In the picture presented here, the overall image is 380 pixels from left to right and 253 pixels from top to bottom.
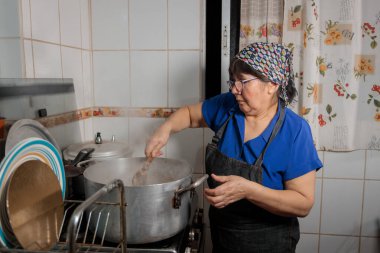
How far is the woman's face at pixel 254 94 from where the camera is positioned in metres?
1.01

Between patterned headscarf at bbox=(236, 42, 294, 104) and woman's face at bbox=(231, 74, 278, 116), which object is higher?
patterned headscarf at bbox=(236, 42, 294, 104)

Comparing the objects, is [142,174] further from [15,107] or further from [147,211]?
[15,107]

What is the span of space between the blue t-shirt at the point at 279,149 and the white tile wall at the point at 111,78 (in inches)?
25.7

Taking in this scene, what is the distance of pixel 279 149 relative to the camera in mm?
1020

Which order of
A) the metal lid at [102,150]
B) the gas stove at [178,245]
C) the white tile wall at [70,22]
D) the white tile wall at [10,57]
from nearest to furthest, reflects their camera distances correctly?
1. the gas stove at [178,245]
2. the white tile wall at [10,57]
3. the metal lid at [102,150]
4. the white tile wall at [70,22]

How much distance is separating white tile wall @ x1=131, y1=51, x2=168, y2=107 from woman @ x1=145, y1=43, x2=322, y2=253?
1.40 feet

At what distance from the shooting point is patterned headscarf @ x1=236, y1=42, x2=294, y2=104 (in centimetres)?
100

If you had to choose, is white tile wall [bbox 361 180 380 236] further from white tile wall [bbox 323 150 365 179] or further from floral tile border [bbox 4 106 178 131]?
floral tile border [bbox 4 106 178 131]

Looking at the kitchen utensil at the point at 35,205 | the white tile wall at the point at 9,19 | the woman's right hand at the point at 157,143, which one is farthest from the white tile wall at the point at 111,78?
the kitchen utensil at the point at 35,205

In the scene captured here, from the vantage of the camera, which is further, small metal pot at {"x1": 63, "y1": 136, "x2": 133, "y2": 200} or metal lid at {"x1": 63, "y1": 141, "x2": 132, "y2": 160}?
metal lid at {"x1": 63, "y1": 141, "x2": 132, "y2": 160}

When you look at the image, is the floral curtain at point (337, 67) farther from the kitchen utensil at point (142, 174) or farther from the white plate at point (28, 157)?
the white plate at point (28, 157)

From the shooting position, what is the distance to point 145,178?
42.6 inches

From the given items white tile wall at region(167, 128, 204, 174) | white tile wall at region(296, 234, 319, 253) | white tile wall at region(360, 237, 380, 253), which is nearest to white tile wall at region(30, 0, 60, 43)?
white tile wall at region(167, 128, 204, 174)

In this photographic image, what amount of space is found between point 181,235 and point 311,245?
0.95 m
